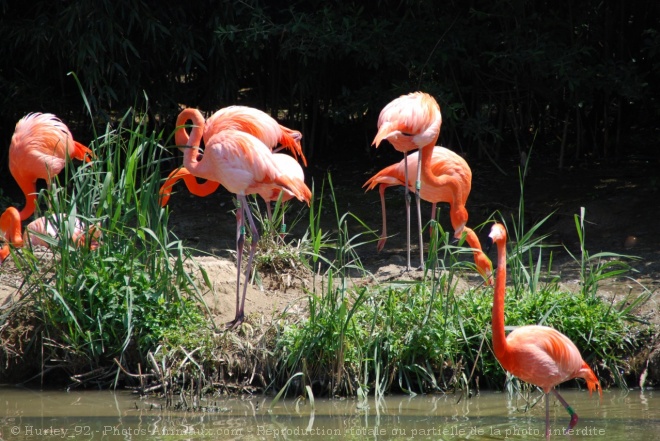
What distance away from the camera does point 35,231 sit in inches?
210

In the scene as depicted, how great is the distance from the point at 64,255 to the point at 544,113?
240 inches

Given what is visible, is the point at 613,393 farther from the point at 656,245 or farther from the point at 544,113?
the point at 544,113

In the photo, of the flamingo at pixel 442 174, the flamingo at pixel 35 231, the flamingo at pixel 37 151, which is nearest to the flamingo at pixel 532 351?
the flamingo at pixel 442 174

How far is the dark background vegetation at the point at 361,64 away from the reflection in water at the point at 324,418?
3.49 metres

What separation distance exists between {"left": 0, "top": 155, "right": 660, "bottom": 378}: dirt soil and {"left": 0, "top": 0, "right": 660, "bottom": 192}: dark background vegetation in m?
0.42

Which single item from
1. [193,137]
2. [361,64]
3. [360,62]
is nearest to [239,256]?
[193,137]

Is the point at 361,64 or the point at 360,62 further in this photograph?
the point at 361,64

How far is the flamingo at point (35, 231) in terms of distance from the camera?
5.30 metres

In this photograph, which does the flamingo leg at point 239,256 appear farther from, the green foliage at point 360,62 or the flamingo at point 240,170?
the green foliage at point 360,62

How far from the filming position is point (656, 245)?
718 centimetres

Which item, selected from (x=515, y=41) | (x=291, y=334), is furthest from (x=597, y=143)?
(x=291, y=334)

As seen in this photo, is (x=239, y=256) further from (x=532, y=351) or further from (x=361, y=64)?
(x=361, y=64)

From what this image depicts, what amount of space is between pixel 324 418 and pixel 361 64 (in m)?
4.82

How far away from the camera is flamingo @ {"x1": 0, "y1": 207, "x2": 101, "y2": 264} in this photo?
530cm
